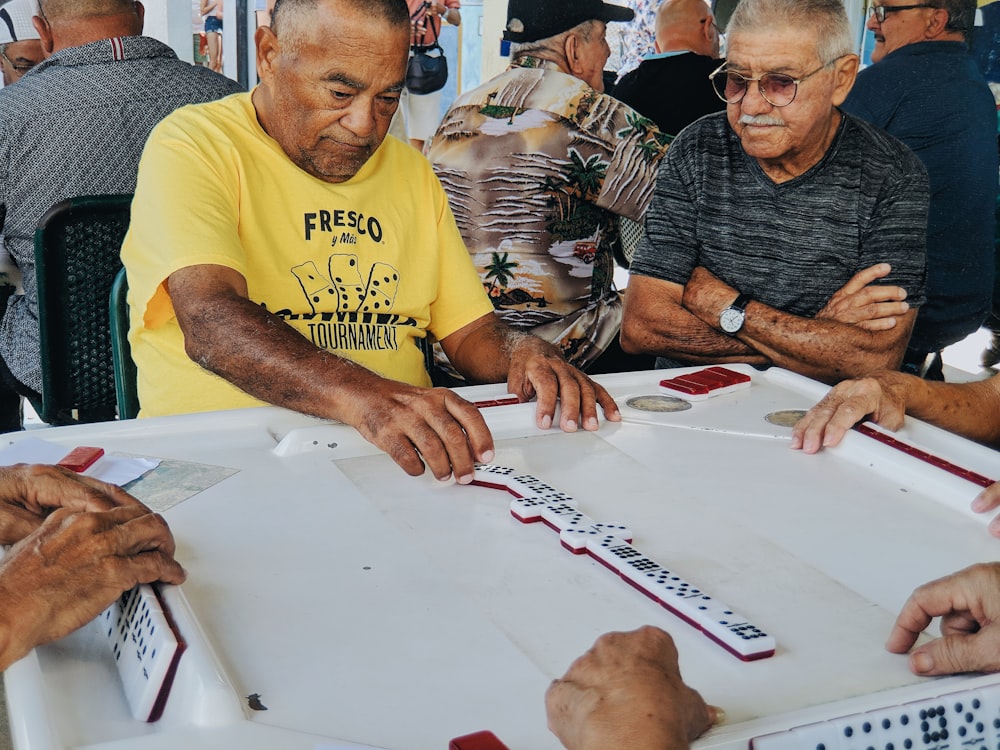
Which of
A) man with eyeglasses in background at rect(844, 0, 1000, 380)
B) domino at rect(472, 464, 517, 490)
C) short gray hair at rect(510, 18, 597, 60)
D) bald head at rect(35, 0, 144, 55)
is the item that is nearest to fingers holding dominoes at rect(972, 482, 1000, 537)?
domino at rect(472, 464, 517, 490)

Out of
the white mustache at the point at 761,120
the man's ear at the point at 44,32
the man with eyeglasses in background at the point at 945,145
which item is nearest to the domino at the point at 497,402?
the white mustache at the point at 761,120

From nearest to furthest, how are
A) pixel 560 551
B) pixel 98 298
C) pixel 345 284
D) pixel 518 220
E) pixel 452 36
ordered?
1. pixel 560 551
2. pixel 345 284
3. pixel 98 298
4. pixel 518 220
5. pixel 452 36

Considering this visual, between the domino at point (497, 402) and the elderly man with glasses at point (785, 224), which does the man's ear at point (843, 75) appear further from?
the domino at point (497, 402)

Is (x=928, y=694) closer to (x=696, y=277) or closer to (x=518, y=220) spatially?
(x=696, y=277)

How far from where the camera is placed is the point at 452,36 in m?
6.95

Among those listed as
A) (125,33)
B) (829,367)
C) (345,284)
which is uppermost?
(125,33)

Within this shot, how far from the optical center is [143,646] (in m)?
1.03

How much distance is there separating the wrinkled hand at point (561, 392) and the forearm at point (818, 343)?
75 centimetres

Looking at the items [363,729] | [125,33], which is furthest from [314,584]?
[125,33]

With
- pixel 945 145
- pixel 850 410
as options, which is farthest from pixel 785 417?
pixel 945 145

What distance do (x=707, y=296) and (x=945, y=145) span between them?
1.29 meters

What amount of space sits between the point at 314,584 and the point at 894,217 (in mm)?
1824

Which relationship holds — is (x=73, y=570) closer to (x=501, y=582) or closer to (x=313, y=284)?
(x=501, y=582)

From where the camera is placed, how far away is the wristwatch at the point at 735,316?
2508 millimetres
